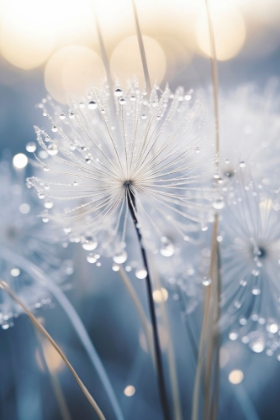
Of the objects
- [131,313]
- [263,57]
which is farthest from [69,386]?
[263,57]

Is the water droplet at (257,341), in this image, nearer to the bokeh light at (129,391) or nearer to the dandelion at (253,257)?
the dandelion at (253,257)

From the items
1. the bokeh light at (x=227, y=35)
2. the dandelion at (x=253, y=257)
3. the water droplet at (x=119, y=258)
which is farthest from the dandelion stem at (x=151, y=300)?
the bokeh light at (x=227, y=35)

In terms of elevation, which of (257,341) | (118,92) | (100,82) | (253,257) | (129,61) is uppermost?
(129,61)

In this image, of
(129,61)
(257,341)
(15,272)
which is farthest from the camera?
(129,61)

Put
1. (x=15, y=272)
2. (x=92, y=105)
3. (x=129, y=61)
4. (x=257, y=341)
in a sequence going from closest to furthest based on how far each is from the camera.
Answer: (x=92, y=105) → (x=257, y=341) → (x=15, y=272) → (x=129, y=61)

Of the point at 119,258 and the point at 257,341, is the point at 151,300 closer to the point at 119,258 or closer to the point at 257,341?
the point at 119,258

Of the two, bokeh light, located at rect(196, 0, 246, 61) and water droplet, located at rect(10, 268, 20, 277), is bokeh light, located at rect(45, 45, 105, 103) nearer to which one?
bokeh light, located at rect(196, 0, 246, 61)

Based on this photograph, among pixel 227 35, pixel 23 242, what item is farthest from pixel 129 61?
pixel 23 242
